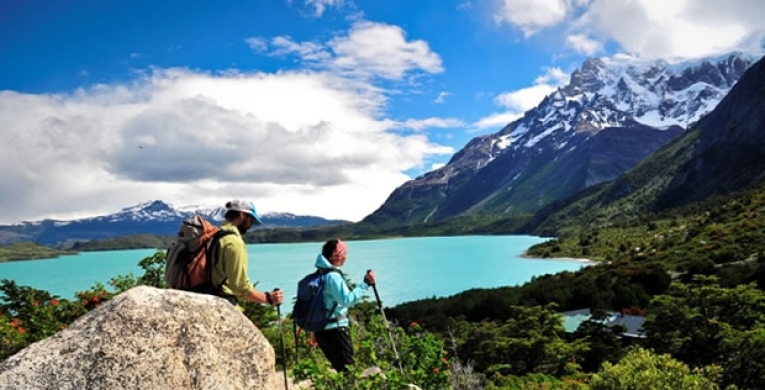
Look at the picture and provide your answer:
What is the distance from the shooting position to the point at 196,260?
18.9ft

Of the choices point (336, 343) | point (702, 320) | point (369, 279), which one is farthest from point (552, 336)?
point (336, 343)

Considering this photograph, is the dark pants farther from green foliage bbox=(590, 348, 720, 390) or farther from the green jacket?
green foliage bbox=(590, 348, 720, 390)

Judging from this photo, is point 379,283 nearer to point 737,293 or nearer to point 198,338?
point 737,293

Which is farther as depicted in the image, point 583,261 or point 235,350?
point 583,261

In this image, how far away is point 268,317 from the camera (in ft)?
46.8

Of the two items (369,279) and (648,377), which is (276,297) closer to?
(369,279)

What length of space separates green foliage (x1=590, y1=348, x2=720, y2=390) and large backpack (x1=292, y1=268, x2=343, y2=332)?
4134 mm

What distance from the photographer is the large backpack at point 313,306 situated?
6895mm

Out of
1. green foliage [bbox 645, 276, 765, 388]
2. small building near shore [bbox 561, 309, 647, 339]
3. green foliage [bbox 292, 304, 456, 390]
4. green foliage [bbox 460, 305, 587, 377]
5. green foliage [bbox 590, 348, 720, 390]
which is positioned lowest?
small building near shore [bbox 561, 309, 647, 339]

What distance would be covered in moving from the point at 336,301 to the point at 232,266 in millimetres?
1649

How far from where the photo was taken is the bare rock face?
15.3 feet

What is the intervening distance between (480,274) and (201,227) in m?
80.2

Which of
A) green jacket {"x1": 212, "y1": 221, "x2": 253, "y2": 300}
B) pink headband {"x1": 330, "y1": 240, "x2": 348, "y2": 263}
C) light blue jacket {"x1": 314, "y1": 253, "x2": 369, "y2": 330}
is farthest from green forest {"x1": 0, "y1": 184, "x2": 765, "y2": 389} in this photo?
pink headband {"x1": 330, "y1": 240, "x2": 348, "y2": 263}

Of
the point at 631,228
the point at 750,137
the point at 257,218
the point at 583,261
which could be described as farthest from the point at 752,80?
the point at 257,218
